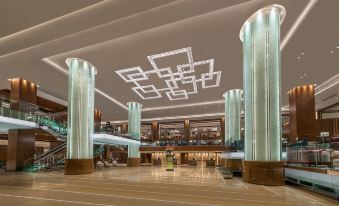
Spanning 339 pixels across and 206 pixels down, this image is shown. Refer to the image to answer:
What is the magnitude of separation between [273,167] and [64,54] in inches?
490

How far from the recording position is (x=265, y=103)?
10.6 m

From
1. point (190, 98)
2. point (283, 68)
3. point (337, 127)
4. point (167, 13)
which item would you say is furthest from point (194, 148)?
point (167, 13)

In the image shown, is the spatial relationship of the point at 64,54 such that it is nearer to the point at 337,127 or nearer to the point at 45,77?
the point at 45,77

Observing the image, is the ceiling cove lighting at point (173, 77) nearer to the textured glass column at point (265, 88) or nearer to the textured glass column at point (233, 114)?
the textured glass column at point (233, 114)

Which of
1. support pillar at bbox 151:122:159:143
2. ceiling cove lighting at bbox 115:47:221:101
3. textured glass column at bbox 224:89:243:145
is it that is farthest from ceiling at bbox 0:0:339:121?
support pillar at bbox 151:122:159:143

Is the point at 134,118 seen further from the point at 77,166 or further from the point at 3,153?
the point at 77,166

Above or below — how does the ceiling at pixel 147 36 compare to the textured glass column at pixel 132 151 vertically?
above

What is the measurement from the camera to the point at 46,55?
14.9 metres

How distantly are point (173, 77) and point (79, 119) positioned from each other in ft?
24.1

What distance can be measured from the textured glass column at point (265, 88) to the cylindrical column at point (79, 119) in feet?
32.2

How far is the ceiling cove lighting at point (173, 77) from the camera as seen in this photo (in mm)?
16859

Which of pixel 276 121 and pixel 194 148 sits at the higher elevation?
pixel 276 121

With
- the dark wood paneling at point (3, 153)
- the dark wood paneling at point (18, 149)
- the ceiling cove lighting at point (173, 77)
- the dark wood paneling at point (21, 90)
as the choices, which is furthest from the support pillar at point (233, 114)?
the dark wood paneling at point (3, 153)

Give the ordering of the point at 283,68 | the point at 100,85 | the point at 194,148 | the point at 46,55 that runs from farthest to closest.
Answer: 1. the point at 194,148
2. the point at 100,85
3. the point at 283,68
4. the point at 46,55
